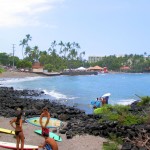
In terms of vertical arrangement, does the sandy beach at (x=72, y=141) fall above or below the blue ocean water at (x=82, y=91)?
above

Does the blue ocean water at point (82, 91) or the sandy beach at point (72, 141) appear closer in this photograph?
the sandy beach at point (72, 141)

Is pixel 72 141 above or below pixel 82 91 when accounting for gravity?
above

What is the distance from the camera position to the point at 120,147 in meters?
13.0

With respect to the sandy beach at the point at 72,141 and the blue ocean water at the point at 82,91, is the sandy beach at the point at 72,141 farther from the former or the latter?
the blue ocean water at the point at 82,91

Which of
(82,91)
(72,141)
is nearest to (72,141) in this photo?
(72,141)

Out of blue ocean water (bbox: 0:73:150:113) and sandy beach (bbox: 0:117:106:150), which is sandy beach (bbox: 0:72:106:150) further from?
blue ocean water (bbox: 0:73:150:113)

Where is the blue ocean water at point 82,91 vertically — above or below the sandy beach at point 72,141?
below

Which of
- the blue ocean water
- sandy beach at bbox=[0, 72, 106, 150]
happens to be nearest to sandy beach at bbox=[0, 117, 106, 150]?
sandy beach at bbox=[0, 72, 106, 150]

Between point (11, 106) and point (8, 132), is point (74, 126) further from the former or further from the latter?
point (11, 106)

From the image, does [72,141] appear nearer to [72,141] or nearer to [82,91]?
[72,141]

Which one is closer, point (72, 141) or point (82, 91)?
point (72, 141)

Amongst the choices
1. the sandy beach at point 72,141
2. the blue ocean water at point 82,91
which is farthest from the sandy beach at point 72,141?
the blue ocean water at point 82,91

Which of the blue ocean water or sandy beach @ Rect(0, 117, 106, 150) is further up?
sandy beach @ Rect(0, 117, 106, 150)

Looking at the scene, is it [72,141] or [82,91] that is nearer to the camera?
[72,141]
